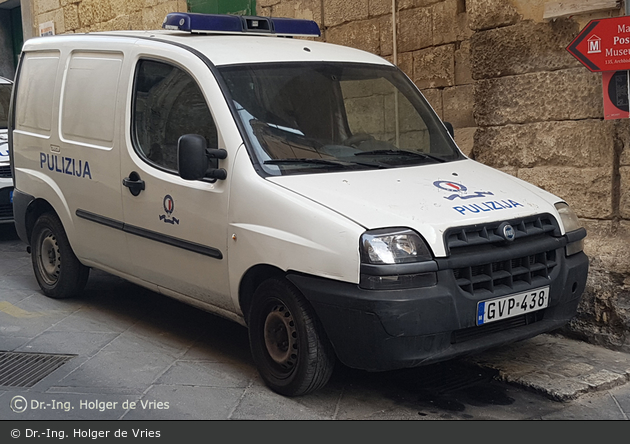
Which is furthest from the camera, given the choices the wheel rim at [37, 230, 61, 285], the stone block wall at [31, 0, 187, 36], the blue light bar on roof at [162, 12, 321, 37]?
the stone block wall at [31, 0, 187, 36]

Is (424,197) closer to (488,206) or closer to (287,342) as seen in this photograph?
(488,206)

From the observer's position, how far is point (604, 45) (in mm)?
5074

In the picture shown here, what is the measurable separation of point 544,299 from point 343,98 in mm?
1706

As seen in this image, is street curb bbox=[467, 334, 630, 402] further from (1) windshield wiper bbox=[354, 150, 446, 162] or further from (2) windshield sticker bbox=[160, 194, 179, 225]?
(2) windshield sticker bbox=[160, 194, 179, 225]

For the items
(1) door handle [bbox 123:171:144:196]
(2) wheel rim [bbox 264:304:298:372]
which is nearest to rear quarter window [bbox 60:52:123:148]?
(1) door handle [bbox 123:171:144:196]

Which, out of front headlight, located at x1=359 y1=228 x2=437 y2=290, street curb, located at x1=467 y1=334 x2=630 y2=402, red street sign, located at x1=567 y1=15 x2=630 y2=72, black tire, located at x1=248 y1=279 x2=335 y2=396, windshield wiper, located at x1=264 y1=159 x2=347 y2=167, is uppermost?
red street sign, located at x1=567 y1=15 x2=630 y2=72

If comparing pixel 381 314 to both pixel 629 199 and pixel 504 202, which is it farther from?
pixel 629 199

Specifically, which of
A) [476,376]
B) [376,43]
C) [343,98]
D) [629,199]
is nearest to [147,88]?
[343,98]

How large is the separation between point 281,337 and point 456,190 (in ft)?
3.95

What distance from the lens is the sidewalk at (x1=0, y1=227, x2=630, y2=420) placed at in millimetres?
4070

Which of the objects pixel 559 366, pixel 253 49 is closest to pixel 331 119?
pixel 253 49

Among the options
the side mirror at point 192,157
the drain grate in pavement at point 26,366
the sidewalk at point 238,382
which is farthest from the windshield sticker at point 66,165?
the side mirror at point 192,157

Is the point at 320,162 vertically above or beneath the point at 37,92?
beneath

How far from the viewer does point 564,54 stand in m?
5.50
